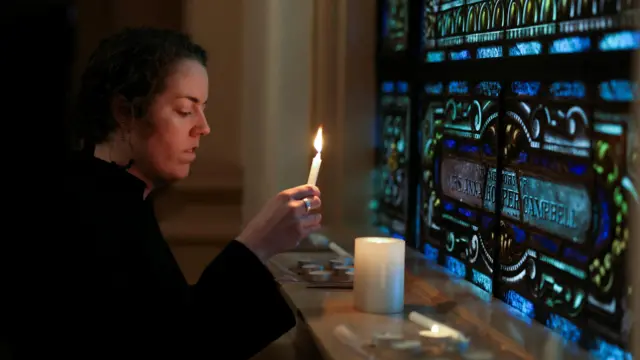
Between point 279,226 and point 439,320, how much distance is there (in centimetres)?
27

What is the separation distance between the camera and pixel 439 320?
4.15ft

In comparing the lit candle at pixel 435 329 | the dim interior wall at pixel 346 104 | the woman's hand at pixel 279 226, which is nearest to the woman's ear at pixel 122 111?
the woman's hand at pixel 279 226

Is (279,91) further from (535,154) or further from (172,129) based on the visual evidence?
(535,154)

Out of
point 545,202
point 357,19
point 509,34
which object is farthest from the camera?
point 357,19

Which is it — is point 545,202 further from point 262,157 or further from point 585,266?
point 262,157

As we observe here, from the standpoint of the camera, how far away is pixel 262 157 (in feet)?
7.44

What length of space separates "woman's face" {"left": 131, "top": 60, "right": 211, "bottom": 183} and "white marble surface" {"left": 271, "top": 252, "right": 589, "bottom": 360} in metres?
0.28

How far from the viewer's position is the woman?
122cm

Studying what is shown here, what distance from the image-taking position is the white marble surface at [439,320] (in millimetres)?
1093

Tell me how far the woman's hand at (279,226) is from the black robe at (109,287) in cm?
12

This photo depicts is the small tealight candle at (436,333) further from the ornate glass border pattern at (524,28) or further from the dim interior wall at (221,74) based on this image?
the dim interior wall at (221,74)

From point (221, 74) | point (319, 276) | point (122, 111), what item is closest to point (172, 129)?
point (122, 111)

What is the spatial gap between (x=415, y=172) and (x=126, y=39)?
2.30 feet

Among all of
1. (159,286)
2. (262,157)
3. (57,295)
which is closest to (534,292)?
(159,286)
